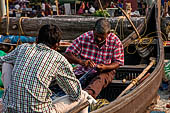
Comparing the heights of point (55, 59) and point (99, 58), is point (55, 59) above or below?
above

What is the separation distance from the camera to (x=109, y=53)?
160 inches

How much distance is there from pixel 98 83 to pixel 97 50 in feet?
1.63

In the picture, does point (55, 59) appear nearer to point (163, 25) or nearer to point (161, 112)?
point (161, 112)

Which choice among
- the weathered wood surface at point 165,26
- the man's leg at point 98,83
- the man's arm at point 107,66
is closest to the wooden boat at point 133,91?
the man's leg at point 98,83

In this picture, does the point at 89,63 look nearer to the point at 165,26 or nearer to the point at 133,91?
the point at 133,91

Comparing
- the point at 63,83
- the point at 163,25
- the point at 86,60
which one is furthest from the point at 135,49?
the point at 63,83

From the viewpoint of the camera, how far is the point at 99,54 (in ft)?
13.5

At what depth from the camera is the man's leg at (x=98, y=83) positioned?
3.72 meters

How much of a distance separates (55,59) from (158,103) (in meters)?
3.19

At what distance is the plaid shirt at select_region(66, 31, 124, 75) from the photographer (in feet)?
13.3

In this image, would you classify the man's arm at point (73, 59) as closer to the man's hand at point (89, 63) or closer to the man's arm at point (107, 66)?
the man's hand at point (89, 63)

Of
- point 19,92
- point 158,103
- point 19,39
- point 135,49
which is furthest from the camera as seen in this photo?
point 19,39

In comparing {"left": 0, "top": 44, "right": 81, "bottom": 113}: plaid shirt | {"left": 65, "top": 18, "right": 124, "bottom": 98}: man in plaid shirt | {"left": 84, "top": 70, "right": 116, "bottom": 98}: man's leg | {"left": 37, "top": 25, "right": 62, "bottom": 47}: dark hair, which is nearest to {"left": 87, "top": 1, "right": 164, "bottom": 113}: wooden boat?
{"left": 84, "top": 70, "right": 116, "bottom": 98}: man's leg

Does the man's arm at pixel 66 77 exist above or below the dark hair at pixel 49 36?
below
